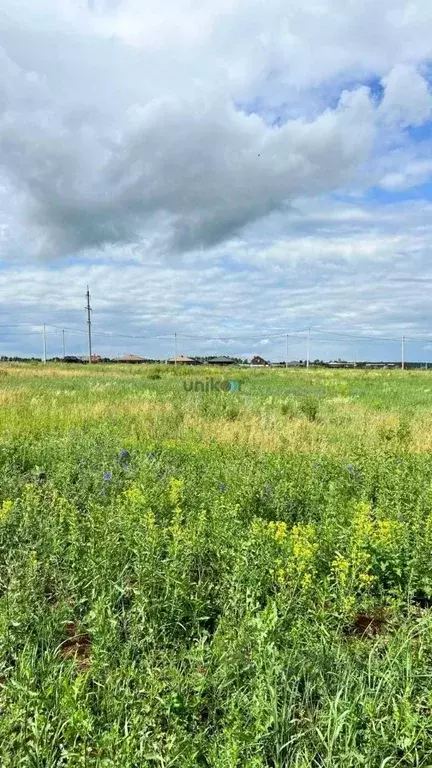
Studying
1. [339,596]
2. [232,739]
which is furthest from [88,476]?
[232,739]

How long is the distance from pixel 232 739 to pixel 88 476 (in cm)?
450

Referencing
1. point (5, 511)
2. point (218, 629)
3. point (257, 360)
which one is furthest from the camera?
point (257, 360)

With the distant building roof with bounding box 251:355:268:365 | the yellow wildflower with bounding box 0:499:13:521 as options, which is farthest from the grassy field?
the distant building roof with bounding box 251:355:268:365

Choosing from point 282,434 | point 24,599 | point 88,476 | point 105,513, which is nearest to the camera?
point 24,599

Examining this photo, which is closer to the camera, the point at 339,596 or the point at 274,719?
the point at 274,719

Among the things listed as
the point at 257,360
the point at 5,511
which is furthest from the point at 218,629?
the point at 257,360

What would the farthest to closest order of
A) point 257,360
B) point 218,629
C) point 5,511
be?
point 257,360
point 5,511
point 218,629

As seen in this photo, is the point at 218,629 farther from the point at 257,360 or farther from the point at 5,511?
the point at 257,360

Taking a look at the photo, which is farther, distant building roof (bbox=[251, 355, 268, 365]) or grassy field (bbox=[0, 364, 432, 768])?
distant building roof (bbox=[251, 355, 268, 365])

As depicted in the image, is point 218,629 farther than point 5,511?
No

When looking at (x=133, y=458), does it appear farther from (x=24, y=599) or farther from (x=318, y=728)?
(x=318, y=728)

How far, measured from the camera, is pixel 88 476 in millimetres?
6141

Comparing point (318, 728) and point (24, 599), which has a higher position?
point (24, 599)

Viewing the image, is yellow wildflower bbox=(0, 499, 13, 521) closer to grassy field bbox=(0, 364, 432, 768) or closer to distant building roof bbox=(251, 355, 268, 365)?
grassy field bbox=(0, 364, 432, 768)
